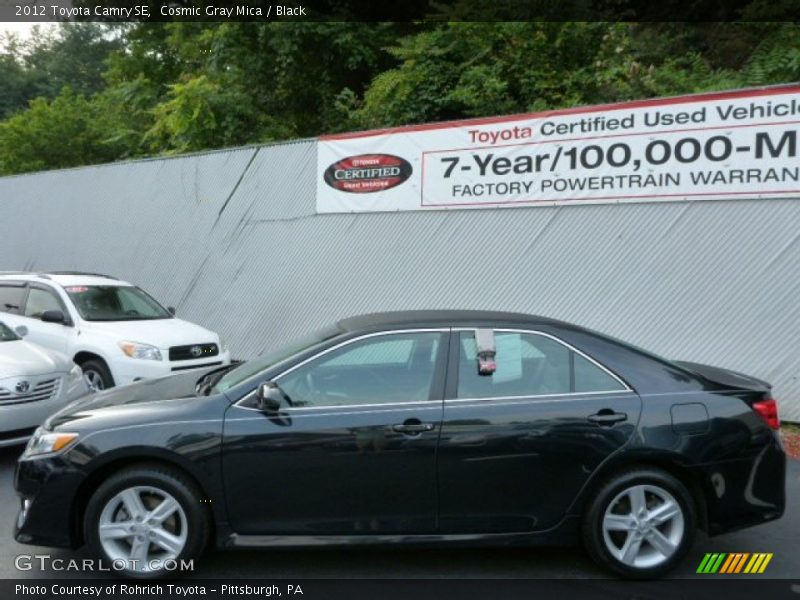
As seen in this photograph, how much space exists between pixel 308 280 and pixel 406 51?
528 cm

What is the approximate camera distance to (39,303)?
955 cm

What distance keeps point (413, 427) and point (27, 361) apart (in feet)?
13.9

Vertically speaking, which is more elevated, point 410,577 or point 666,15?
point 666,15

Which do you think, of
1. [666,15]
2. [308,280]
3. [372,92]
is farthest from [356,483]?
[666,15]

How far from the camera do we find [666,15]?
13.9 metres

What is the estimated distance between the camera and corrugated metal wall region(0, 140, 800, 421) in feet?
26.3

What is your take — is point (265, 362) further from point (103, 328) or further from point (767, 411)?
point (103, 328)

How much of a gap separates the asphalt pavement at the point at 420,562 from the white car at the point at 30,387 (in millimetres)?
1631

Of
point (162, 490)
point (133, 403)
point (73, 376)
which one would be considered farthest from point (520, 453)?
point (73, 376)

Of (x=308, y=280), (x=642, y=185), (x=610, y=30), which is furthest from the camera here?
(x=610, y=30)

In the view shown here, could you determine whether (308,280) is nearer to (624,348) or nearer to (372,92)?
(372,92)

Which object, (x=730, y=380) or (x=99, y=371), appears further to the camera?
(x=99, y=371)

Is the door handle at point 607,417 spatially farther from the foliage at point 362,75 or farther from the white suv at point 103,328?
the foliage at point 362,75

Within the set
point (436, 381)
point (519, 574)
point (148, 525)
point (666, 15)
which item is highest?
point (666, 15)
